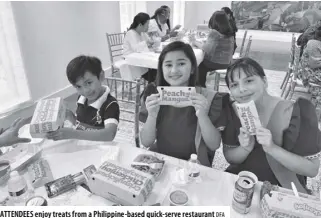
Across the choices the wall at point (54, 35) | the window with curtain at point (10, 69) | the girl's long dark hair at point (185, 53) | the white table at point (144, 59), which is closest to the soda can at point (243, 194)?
the girl's long dark hair at point (185, 53)

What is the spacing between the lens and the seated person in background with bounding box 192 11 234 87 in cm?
311

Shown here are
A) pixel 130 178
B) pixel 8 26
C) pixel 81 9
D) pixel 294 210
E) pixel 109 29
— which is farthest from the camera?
pixel 109 29

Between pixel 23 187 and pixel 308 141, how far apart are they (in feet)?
3.83

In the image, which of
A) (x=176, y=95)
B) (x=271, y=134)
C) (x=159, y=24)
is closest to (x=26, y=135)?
(x=176, y=95)

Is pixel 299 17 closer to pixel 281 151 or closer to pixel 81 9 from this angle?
pixel 81 9

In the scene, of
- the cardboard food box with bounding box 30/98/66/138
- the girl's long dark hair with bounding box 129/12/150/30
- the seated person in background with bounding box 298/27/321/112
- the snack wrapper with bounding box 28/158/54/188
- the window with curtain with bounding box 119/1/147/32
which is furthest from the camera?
the window with curtain with bounding box 119/1/147/32

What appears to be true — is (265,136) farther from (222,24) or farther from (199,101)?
(222,24)

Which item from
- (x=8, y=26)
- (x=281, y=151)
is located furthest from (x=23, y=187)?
(x=8, y=26)

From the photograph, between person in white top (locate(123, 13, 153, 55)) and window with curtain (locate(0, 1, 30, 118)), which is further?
person in white top (locate(123, 13, 153, 55))

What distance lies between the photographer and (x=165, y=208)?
0.76 meters

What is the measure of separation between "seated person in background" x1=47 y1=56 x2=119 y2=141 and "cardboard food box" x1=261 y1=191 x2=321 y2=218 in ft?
2.94

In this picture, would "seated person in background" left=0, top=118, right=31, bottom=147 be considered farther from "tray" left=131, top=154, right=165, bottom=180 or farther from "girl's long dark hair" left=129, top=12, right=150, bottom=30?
"girl's long dark hair" left=129, top=12, right=150, bottom=30

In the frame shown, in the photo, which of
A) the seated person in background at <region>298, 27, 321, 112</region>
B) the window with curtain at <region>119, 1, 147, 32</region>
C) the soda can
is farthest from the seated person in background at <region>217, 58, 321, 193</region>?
the window with curtain at <region>119, 1, 147, 32</region>

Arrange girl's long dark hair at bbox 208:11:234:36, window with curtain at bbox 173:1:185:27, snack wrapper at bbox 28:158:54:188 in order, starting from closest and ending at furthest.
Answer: snack wrapper at bbox 28:158:54:188
girl's long dark hair at bbox 208:11:234:36
window with curtain at bbox 173:1:185:27
